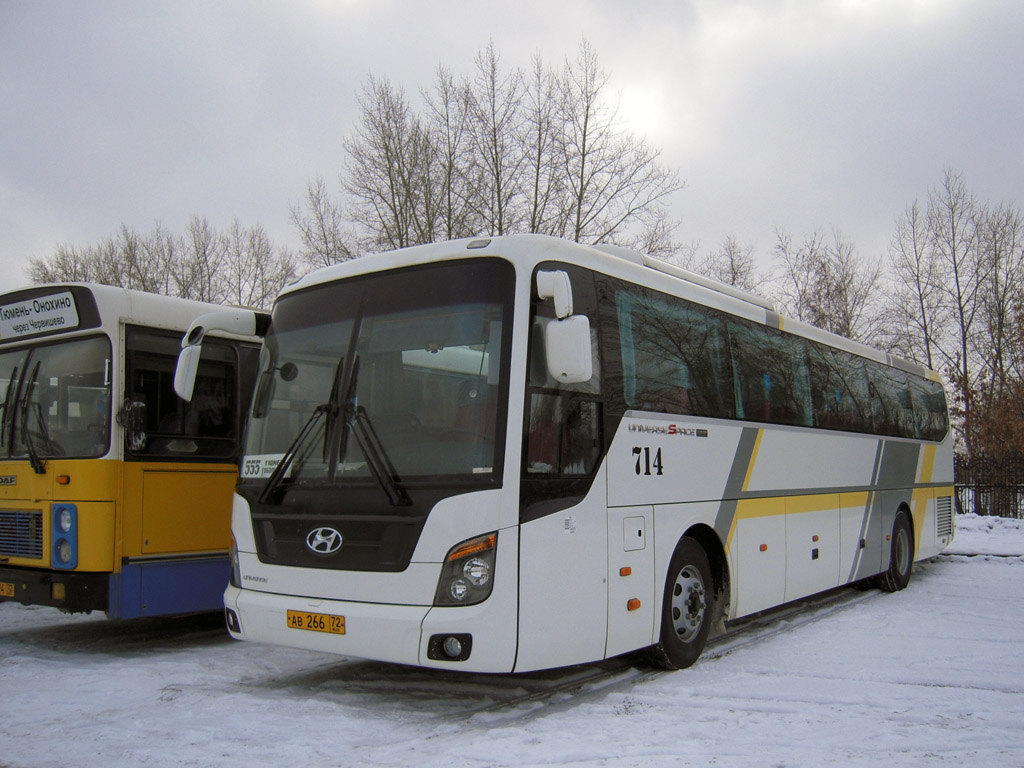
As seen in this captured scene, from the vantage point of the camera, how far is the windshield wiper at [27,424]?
8.02m

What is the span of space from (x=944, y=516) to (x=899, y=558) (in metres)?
2.79

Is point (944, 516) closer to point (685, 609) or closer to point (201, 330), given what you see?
point (685, 609)

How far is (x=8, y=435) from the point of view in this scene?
27.9 feet

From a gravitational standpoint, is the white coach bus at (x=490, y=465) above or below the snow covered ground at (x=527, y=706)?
above

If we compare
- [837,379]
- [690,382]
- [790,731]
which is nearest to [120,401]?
[690,382]

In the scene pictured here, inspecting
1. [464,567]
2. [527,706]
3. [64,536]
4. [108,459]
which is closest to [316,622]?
[464,567]

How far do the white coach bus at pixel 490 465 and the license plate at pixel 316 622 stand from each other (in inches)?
→ 0.6

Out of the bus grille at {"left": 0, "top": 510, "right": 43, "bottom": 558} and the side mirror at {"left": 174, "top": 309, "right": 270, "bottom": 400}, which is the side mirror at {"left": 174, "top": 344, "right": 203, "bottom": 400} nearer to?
the side mirror at {"left": 174, "top": 309, "right": 270, "bottom": 400}

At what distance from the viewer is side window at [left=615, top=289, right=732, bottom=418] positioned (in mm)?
7023

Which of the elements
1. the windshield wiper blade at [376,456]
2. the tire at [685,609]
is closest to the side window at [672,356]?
the tire at [685,609]

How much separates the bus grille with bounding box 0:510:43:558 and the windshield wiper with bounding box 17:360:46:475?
1.34ft

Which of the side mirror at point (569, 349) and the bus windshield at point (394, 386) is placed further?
the bus windshield at point (394, 386)

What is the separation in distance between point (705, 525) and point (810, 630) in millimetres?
2317

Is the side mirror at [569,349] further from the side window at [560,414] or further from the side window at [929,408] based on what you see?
the side window at [929,408]
